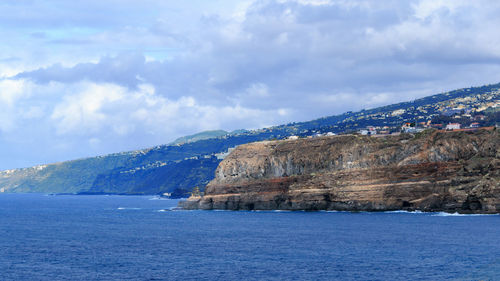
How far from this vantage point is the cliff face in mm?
117375

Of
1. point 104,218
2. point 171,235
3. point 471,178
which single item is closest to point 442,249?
point 171,235

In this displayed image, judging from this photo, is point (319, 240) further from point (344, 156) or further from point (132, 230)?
point (344, 156)

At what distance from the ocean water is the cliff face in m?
6.86

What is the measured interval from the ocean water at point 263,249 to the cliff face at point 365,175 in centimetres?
686

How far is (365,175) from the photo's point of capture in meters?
129

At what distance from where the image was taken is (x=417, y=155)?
127 m

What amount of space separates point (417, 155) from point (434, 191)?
988cm

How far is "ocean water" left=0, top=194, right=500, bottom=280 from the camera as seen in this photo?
203 feet

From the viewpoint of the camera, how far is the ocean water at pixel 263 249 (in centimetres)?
6200

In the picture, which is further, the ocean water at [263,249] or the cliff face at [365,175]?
the cliff face at [365,175]

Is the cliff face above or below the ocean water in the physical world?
above

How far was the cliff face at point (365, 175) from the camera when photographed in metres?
117

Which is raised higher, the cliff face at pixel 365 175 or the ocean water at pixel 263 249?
the cliff face at pixel 365 175

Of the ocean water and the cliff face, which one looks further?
the cliff face
